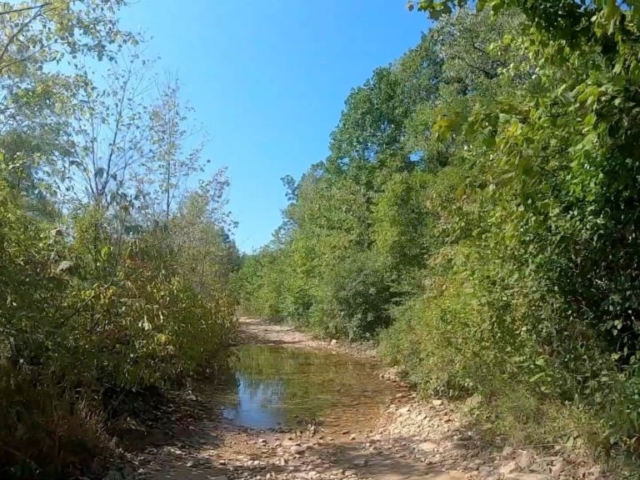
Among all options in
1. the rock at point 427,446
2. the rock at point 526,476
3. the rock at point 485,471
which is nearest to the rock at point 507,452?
the rock at point 485,471

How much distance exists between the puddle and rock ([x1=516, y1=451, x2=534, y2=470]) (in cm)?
414

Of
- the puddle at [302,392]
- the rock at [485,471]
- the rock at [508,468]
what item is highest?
the rock at [508,468]

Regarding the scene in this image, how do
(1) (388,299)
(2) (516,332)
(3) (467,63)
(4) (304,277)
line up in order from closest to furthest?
(2) (516,332)
(3) (467,63)
(1) (388,299)
(4) (304,277)

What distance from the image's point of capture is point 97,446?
20.3 ft

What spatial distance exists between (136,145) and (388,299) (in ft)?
42.4

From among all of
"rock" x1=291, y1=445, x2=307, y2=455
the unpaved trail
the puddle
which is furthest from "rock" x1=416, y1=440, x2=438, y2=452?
the puddle

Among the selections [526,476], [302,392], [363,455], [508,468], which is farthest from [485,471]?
[302,392]

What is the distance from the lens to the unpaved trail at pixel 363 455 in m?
5.96

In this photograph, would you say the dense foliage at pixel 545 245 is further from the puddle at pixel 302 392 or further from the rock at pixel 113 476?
the rock at pixel 113 476

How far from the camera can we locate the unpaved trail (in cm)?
596

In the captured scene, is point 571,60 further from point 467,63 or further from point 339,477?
point 467,63

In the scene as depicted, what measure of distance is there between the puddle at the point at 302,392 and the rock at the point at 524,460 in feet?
13.6

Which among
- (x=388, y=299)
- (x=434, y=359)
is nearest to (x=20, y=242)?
(x=434, y=359)

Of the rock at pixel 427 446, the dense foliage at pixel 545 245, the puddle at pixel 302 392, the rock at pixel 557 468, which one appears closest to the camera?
the dense foliage at pixel 545 245
